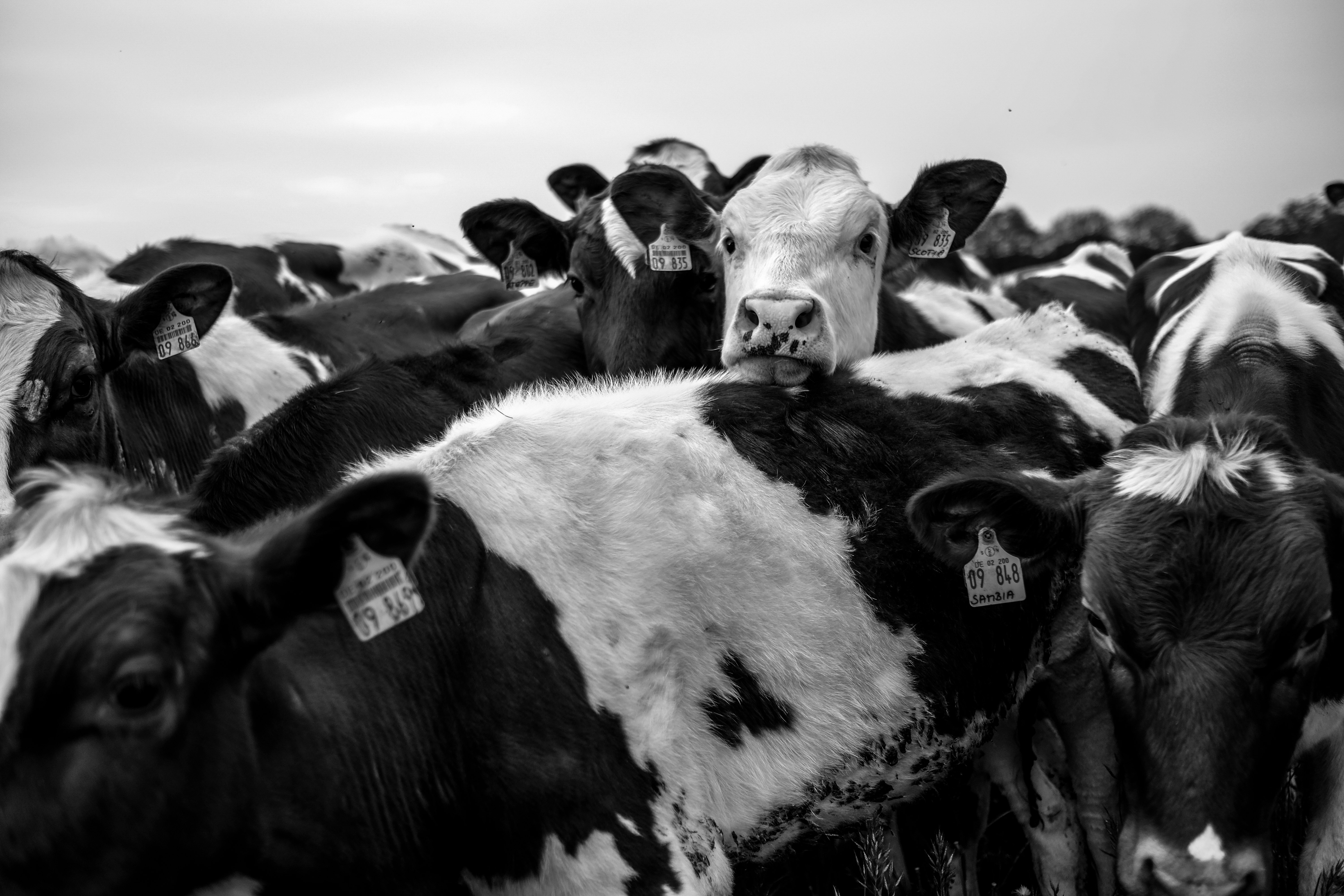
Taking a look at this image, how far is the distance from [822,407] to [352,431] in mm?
1802

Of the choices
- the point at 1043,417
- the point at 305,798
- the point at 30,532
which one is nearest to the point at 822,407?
the point at 1043,417

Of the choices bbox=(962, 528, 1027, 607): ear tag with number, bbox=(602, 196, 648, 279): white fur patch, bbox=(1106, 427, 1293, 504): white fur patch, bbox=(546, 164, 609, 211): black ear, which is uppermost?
bbox=(546, 164, 609, 211): black ear

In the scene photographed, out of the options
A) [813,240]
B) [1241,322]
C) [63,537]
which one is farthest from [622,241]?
[63,537]

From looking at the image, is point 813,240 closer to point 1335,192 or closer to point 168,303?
point 168,303

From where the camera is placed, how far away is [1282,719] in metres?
3.06

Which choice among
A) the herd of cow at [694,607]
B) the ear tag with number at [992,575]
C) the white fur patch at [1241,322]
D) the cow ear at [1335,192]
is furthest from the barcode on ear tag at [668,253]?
the cow ear at [1335,192]

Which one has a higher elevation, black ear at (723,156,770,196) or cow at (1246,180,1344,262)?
black ear at (723,156,770,196)

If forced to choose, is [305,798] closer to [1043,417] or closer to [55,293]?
[1043,417]

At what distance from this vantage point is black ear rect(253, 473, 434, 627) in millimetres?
2521

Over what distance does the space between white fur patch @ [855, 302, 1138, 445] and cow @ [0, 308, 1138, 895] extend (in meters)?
0.02

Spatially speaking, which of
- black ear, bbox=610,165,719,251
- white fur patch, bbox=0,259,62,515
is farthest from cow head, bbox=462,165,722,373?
white fur patch, bbox=0,259,62,515

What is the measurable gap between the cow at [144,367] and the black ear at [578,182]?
2141 millimetres

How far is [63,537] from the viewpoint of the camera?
8.21ft

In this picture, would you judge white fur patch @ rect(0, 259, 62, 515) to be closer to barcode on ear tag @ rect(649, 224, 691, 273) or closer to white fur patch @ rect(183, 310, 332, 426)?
white fur patch @ rect(183, 310, 332, 426)
